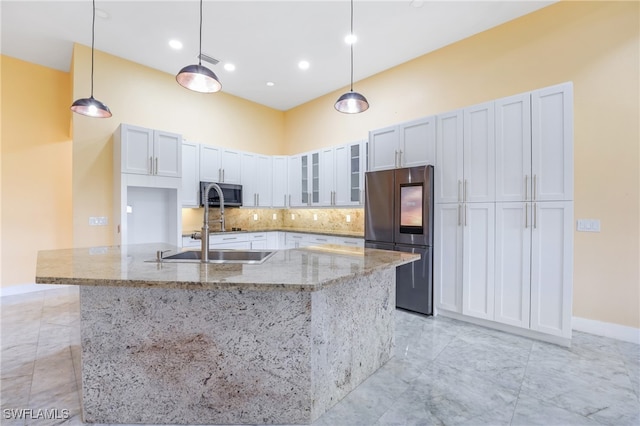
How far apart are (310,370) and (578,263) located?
314 cm

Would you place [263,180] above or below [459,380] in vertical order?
above

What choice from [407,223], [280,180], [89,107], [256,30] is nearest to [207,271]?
[89,107]

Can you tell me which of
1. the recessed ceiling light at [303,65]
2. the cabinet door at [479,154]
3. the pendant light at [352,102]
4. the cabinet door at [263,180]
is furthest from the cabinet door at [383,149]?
the cabinet door at [263,180]

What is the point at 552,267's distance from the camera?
2.79 m

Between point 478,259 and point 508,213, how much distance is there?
57 centimetres

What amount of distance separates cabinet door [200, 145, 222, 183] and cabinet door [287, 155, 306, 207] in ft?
4.47

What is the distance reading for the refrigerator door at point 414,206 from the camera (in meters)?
3.48

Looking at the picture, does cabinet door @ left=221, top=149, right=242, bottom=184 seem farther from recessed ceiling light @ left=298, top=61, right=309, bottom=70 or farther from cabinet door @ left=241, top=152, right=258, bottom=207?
recessed ceiling light @ left=298, top=61, right=309, bottom=70

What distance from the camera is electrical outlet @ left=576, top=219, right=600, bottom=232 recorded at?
3.01 meters

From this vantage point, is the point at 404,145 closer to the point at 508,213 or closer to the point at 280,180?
the point at 508,213

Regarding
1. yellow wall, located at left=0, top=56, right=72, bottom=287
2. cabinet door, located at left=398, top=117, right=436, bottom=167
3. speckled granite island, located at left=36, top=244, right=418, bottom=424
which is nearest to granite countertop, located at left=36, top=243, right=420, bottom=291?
speckled granite island, located at left=36, top=244, right=418, bottom=424

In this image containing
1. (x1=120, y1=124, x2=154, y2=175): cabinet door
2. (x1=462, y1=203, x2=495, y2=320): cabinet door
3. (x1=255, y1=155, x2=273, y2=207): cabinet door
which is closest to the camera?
(x1=462, y1=203, x2=495, y2=320): cabinet door

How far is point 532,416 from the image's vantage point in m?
1.80

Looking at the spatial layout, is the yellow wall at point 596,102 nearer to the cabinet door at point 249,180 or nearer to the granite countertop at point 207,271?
→ the granite countertop at point 207,271
